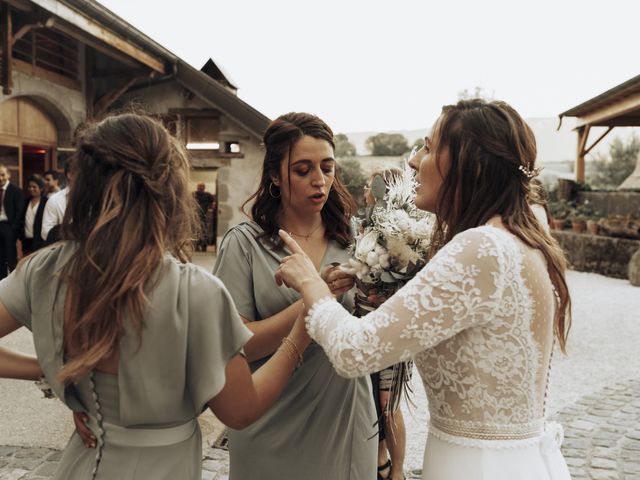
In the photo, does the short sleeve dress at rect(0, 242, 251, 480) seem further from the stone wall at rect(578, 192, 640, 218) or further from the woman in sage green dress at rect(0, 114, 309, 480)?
the stone wall at rect(578, 192, 640, 218)

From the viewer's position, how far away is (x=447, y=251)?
146cm

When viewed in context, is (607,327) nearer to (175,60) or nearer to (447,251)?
(447,251)

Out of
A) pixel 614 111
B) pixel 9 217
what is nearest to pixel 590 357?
pixel 9 217

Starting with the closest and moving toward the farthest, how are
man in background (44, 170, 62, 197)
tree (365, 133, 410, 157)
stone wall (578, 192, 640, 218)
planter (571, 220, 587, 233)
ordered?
man in background (44, 170, 62, 197) → planter (571, 220, 587, 233) → stone wall (578, 192, 640, 218) → tree (365, 133, 410, 157)

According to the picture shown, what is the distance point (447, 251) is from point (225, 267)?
3.34 ft

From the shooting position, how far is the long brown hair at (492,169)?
1.56 m

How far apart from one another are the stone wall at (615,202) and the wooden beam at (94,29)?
40.3 feet

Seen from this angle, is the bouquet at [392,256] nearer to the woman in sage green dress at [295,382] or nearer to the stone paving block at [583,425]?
the woman in sage green dress at [295,382]

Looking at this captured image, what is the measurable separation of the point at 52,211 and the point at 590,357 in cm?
722

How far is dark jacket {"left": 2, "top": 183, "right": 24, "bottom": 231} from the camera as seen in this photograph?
880 cm

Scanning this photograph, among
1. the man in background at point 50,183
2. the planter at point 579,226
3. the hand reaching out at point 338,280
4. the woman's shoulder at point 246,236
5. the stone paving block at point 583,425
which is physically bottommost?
the stone paving block at point 583,425

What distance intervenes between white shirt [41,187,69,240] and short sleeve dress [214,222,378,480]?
6.78 m


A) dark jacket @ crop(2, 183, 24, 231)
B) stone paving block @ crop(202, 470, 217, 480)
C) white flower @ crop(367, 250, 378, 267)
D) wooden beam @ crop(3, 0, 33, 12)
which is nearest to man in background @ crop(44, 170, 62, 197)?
dark jacket @ crop(2, 183, 24, 231)

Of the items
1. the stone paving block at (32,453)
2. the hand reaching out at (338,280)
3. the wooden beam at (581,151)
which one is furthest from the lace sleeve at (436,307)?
the wooden beam at (581,151)
